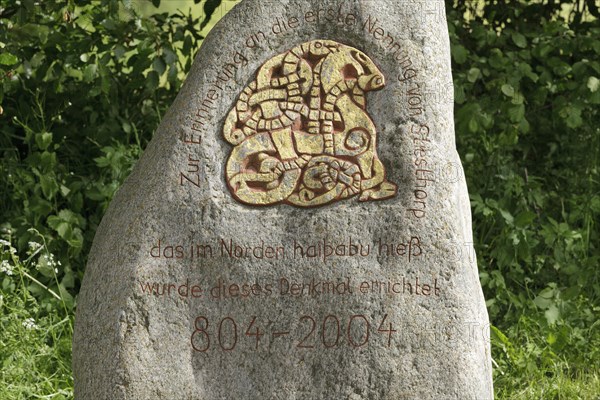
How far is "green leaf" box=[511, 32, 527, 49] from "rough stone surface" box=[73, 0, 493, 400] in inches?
65.0

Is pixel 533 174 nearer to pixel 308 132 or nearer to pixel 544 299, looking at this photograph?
pixel 544 299

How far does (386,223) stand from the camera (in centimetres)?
316

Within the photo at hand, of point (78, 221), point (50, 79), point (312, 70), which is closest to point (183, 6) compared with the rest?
point (50, 79)

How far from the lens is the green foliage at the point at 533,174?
4.34 metres

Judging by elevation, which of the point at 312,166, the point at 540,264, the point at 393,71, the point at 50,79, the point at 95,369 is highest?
the point at 50,79

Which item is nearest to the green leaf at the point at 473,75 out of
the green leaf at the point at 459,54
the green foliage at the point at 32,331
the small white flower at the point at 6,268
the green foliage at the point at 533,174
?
the green foliage at the point at 533,174

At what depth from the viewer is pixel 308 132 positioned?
10.6ft

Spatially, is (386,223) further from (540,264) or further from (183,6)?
(183,6)

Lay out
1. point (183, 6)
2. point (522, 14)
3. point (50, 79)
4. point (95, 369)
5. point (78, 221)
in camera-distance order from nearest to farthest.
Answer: point (95, 369) < point (78, 221) < point (50, 79) < point (522, 14) < point (183, 6)

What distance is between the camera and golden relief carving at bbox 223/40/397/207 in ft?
10.5

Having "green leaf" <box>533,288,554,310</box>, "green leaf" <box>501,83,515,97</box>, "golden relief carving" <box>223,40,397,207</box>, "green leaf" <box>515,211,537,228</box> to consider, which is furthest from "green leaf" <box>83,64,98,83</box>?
"green leaf" <box>533,288,554,310</box>

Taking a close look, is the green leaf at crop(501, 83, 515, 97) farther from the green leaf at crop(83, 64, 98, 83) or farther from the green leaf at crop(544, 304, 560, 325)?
the green leaf at crop(83, 64, 98, 83)

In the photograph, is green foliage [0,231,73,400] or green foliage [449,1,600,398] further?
green foliage [449,1,600,398]

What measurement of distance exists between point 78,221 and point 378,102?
Result: 176cm
